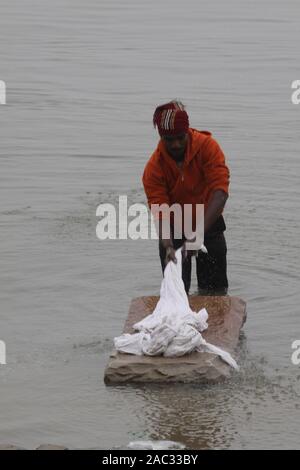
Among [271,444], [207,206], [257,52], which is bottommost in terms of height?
[271,444]

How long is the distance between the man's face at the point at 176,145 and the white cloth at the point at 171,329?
79cm

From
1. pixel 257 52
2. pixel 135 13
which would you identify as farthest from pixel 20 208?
pixel 135 13

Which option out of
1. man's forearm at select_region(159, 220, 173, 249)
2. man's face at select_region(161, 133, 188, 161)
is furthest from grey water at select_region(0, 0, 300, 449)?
man's face at select_region(161, 133, 188, 161)

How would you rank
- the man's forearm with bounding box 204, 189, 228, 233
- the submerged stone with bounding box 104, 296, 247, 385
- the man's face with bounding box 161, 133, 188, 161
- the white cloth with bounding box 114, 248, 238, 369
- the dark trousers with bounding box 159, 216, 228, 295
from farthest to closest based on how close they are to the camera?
the dark trousers with bounding box 159, 216, 228, 295
the man's forearm with bounding box 204, 189, 228, 233
the man's face with bounding box 161, 133, 188, 161
the white cloth with bounding box 114, 248, 238, 369
the submerged stone with bounding box 104, 296, 247, 385

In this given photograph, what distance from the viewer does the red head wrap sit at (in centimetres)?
888

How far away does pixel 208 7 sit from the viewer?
1124 inches

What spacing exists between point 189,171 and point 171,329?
137 cm

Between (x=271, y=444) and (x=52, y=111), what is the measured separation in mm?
10994

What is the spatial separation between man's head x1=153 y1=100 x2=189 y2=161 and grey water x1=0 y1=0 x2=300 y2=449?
161 cm

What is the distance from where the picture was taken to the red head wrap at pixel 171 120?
29.1 feet

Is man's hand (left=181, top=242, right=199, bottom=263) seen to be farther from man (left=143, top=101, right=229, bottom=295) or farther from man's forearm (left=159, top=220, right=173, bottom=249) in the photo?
man's forearm (left=159, top=220, right=173, bottom=249)

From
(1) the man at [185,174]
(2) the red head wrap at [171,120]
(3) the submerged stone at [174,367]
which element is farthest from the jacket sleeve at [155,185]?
(3) the submerged stone at [174,367]

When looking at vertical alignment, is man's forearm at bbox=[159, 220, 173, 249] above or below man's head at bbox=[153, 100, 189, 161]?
below
